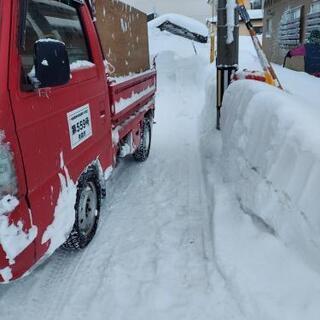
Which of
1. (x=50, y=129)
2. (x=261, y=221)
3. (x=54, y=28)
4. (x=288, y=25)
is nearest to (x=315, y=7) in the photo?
(x=288, y=25)

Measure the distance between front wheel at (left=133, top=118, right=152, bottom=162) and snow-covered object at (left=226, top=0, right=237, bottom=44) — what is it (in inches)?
76.5

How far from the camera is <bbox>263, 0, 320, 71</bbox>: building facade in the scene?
41.8 feet

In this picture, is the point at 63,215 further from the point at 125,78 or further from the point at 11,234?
the point at 125,78

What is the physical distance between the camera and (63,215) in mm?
3004

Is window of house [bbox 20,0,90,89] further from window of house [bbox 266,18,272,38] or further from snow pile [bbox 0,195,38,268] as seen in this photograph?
window of house [bbox 266,18,272,38]

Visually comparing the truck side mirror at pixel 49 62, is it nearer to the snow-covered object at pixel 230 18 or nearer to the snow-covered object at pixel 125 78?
the snow-covered object at pixel 125 78

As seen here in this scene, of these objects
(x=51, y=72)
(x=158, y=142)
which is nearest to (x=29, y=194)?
(x=51, y=72)

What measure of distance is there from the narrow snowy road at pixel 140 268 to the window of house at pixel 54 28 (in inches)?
59.9

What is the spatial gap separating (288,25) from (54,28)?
44.7 ft

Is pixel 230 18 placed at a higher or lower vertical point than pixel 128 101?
higher

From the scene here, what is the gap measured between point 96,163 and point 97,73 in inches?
30.4

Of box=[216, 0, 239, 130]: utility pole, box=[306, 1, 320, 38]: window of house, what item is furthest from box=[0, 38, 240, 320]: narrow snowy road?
box=[306, 1, 320, 38]: window of house

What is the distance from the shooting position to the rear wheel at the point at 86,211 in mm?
3465

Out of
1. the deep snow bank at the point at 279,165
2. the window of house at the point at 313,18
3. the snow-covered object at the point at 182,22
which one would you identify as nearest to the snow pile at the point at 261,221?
the deep snow bank at the point at 279,165
